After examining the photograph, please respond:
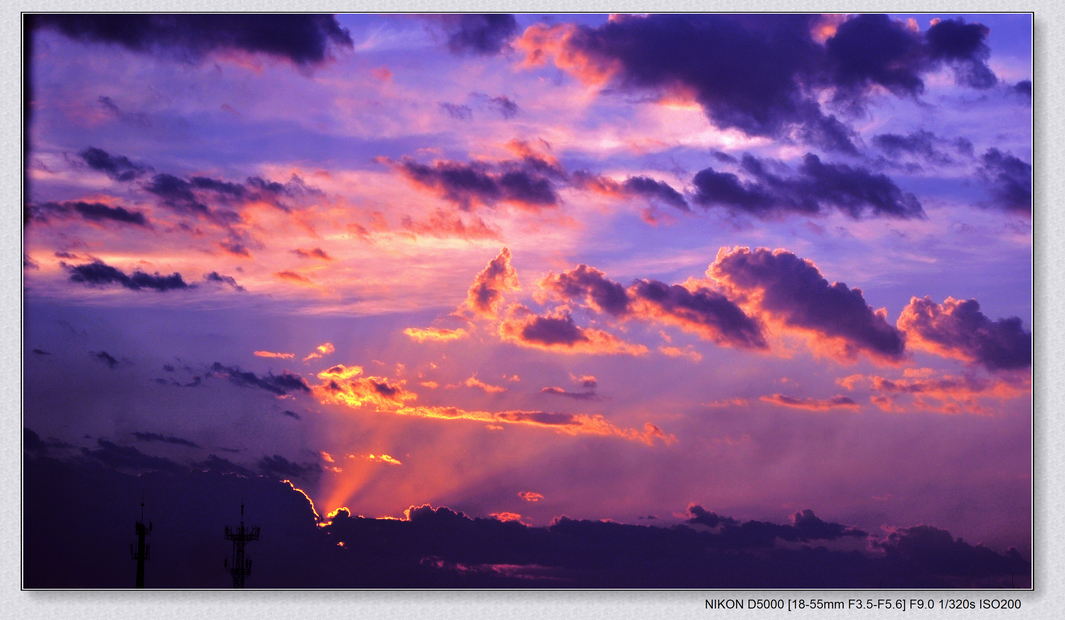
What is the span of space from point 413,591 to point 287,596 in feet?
14.3

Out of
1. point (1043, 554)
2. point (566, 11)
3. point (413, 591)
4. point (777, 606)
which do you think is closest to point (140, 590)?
point (413, 591)

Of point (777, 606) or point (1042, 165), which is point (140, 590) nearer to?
point (777, 606)

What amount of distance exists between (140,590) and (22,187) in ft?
48.9

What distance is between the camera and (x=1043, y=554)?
3316 cm

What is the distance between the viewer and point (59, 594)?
32.6 metres

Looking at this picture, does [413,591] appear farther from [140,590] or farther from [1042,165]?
[1042,165]

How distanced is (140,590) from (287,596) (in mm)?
5210

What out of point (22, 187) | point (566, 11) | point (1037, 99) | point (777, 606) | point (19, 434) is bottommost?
point (777, 606)

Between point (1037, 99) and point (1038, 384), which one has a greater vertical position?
point (1037, 99)

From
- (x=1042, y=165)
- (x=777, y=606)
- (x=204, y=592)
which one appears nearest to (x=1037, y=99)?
(x=1042, y=165)

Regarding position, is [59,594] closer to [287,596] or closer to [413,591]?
[287,596]

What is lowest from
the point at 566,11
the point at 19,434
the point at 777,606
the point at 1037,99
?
the point at 777,606

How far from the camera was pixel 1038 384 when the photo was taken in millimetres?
32844

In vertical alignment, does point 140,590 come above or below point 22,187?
below
